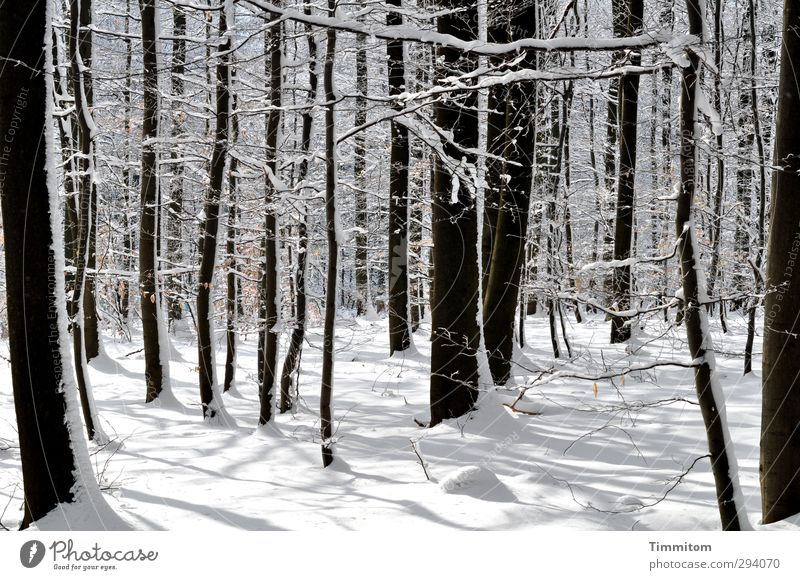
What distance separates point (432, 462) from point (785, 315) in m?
3.83

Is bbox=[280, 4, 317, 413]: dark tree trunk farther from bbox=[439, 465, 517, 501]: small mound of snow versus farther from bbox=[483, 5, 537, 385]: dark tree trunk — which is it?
bbox=[439, 465, 517, 501]: small mound of snow

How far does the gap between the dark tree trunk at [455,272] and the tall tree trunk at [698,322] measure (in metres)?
3.81

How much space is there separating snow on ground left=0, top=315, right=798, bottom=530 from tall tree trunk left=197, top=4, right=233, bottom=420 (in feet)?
1.98

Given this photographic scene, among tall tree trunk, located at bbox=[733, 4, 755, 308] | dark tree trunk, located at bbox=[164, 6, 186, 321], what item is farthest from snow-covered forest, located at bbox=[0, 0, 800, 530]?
tall tree trunk, located at bbox=[733, 4, 755, 308]

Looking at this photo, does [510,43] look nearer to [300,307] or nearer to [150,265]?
[300,307]

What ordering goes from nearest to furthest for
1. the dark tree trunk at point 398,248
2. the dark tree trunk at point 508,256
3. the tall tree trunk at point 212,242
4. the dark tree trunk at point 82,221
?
the dark tree trunk at point 82,221, the tall tree trunk at point 212,242, the dark tree trunk at point 508,256, the dark tree trunk at point 398,248

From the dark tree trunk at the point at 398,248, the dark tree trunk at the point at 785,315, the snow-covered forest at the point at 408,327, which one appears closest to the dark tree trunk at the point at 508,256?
the snow-covered forest at the point at 408,327

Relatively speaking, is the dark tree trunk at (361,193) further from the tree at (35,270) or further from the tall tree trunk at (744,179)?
the tree at (35,270)

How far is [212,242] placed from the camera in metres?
9.58

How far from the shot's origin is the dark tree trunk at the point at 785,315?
458 centimetres

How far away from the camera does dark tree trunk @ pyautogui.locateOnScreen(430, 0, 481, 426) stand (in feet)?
26.6

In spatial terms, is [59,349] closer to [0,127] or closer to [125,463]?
[0,127]

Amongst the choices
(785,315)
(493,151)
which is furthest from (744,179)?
(785,315)

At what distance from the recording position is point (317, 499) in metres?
6.14
